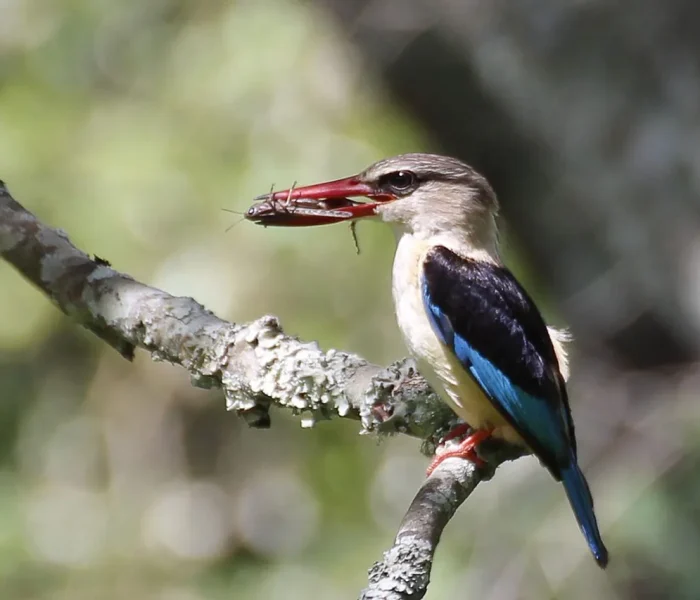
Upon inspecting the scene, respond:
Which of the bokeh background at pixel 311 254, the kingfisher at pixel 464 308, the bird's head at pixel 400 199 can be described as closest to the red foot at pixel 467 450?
the kingfisher at pixel 464 308

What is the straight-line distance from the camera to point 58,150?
4.54m

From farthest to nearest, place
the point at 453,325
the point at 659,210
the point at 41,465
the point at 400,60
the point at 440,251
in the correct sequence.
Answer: the point at 41,465 < the point at 400,60 < the point at 659,210 < the point at 440,251 < the point at 453,325

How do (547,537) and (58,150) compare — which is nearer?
(547,537)

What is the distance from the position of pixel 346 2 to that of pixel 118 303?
2157mm

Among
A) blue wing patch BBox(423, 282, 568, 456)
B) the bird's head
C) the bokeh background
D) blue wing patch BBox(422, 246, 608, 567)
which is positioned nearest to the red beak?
the bird's head

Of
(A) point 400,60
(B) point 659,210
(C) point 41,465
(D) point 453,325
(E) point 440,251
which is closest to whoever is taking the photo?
(D) point 453,325

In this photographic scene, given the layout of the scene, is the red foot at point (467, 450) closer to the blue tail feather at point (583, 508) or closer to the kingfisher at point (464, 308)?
the kingfisher at point (464, 308)

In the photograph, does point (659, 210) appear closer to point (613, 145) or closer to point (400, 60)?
point (613, 145)

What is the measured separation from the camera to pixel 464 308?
2395 millimetres

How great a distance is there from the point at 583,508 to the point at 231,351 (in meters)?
0.85

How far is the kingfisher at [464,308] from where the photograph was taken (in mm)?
2297

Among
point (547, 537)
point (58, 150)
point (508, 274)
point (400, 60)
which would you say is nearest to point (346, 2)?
point (400, 60)

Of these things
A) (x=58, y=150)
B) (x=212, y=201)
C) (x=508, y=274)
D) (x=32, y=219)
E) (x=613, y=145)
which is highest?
(x=58, y=150)

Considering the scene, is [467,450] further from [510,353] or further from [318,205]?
[318,205]
